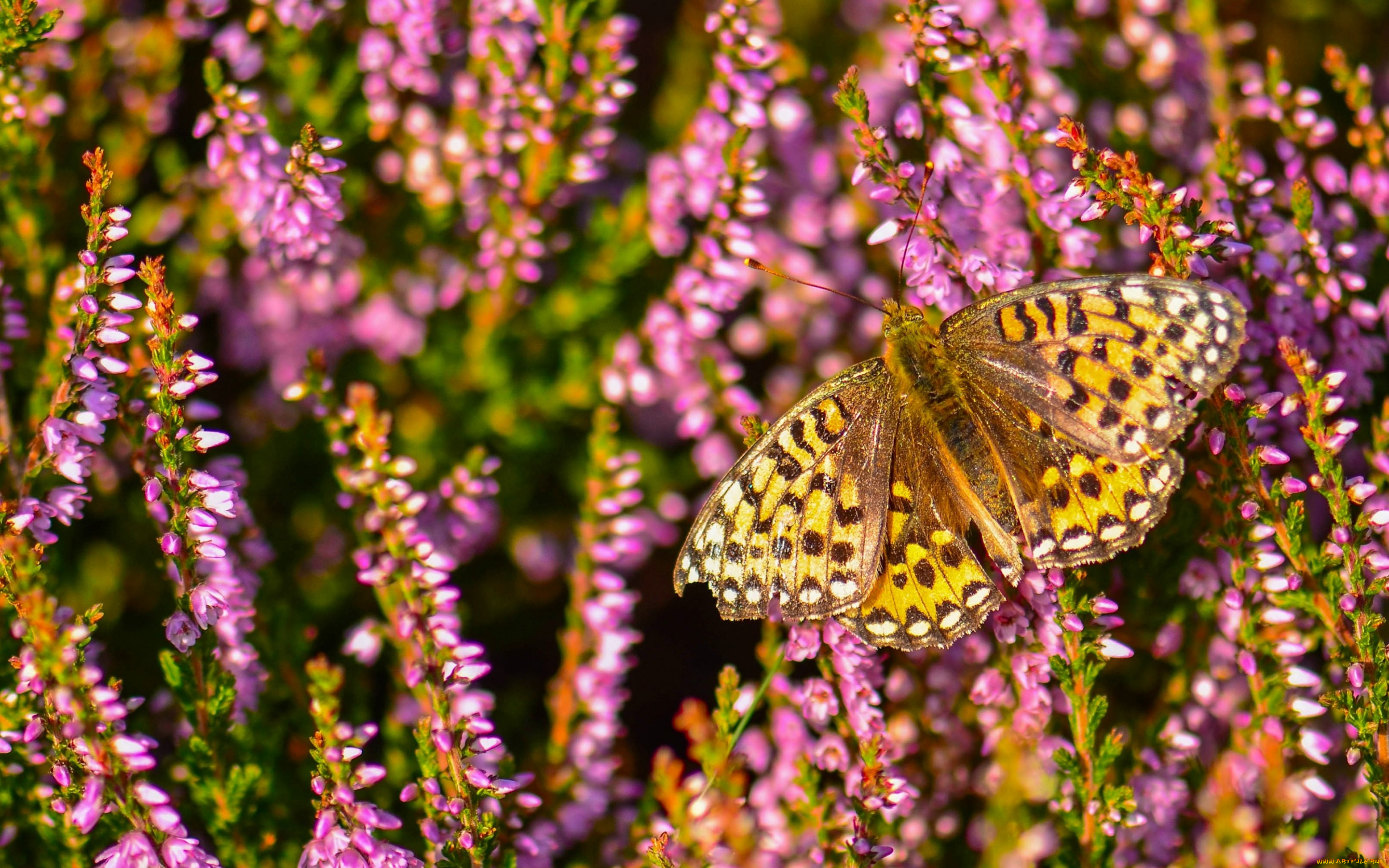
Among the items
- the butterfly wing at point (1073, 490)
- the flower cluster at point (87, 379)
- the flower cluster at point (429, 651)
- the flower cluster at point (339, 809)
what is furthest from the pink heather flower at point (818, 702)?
the flower cluster at point (87, 379)

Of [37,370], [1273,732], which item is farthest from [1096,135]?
[37,370]

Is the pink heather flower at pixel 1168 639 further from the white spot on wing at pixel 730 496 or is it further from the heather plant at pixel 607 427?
the white spot on wing at pixel 730 496

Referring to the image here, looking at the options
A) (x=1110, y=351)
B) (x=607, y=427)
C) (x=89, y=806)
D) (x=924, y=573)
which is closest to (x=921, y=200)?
(x=1110, y=351)

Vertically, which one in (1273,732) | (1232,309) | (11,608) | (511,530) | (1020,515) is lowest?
(511,530)

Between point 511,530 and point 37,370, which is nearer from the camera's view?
point 37,370

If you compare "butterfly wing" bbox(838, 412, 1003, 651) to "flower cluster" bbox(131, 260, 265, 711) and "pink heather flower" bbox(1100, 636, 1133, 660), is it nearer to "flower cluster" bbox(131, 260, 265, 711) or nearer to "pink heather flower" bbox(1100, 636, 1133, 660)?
"pink heather flower" bbox(1100, 636, 1133, 660)

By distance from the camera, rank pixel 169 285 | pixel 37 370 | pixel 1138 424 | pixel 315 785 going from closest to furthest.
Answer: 1. pixel 315 785
2. pixel 1138 424
3. pixel 37 370
4. pixel 169 285

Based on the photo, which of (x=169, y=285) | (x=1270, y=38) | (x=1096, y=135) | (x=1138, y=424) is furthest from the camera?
(x=1270, y=38)

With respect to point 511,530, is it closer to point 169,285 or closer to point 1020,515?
point 169,285
